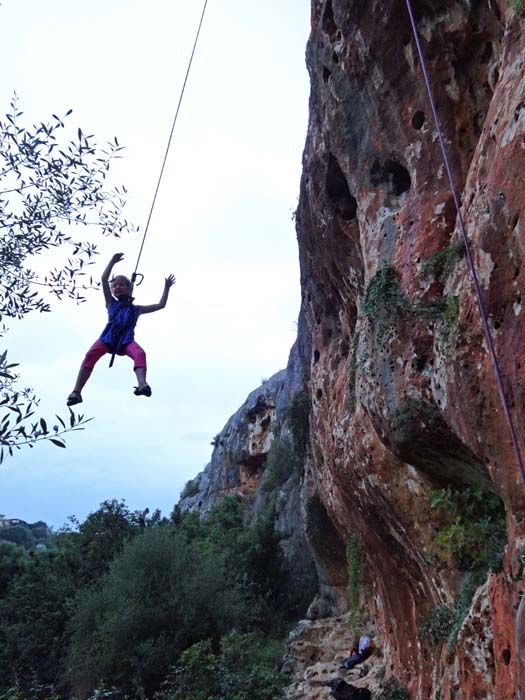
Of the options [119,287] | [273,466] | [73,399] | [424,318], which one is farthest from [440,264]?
[273,466]

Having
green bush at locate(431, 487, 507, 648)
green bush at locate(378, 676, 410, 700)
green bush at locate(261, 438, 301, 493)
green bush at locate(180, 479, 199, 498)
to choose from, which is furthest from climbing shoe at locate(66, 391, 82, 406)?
green bush at locate(180, 479, 199, 498)

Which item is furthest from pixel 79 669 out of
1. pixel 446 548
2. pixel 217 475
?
pixel 217 475

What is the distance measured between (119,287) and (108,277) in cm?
20

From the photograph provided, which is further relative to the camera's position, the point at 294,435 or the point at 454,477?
the point at 294,435

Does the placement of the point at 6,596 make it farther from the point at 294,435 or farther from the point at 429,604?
the point at 429,604

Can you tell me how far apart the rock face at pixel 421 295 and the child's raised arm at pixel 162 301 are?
9.38ft

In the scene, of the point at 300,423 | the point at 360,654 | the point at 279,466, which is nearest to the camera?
the point at 360,654

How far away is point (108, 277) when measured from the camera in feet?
25.0

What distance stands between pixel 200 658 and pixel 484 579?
30.9ft

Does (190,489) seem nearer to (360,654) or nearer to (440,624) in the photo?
(360,654)

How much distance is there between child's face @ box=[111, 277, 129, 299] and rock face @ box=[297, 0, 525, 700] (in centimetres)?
342

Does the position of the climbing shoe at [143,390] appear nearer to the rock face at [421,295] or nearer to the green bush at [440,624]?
the rock face at [421,295]

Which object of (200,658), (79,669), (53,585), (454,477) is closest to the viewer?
(454,477)

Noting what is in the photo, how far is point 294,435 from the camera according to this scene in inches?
742
